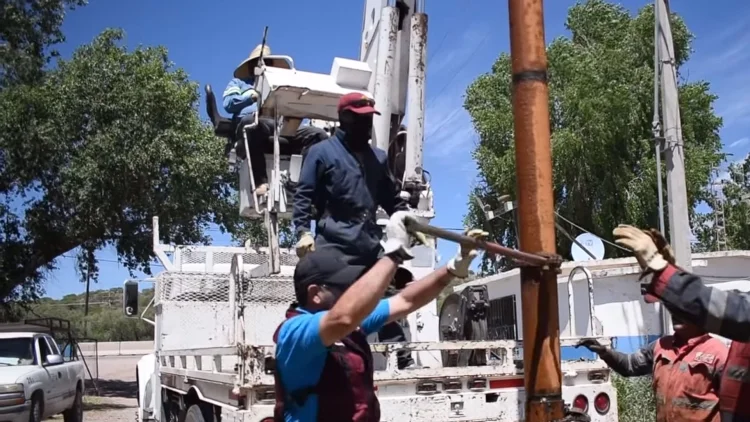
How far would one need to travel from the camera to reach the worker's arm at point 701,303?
2.48m

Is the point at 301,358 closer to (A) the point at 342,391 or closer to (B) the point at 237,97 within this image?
(A) the point at 342,391

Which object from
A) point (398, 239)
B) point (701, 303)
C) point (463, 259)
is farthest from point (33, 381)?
point (701, 303)

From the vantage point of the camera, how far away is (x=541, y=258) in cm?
314

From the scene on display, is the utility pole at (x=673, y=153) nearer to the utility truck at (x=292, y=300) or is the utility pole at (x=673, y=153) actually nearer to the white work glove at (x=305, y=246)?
the utility truck at (x=292, y=300)

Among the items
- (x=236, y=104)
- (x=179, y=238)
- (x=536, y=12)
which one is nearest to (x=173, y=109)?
(x=179, y=238)

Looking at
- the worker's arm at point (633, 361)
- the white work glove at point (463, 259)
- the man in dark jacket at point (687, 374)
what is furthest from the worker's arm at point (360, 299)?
the worker's arm at point (633, 361)

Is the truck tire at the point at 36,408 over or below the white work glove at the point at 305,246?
below

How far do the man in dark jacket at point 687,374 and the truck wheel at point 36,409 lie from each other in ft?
32.4

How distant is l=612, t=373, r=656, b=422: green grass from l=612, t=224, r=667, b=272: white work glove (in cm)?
783

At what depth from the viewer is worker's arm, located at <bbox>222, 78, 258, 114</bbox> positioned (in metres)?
6.57

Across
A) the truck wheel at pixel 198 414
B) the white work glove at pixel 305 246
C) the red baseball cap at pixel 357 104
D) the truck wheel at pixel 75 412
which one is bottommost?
the truck wheel at pixel 75 412

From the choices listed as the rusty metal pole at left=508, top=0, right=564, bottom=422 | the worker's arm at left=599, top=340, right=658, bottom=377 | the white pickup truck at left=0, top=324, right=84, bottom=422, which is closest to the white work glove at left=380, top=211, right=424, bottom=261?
the rusty metal pole at left=508, top=0, right=564, bottom=422

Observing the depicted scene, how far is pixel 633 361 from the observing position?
4.59 m

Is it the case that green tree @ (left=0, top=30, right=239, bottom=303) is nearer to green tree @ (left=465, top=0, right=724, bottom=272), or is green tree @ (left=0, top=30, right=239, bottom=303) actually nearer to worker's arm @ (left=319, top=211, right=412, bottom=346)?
green tree @ (left=465, top=0, right=724, bottom=272)
